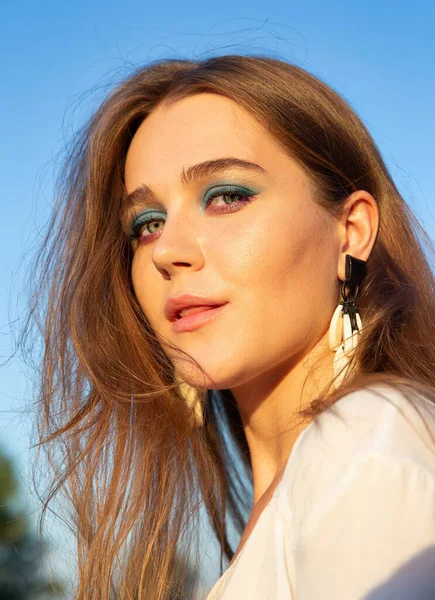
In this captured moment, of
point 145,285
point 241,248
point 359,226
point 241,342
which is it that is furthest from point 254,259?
point 145,285

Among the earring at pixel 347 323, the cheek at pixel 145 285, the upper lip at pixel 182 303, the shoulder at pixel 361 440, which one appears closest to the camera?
the shoulder at pixel 361 440

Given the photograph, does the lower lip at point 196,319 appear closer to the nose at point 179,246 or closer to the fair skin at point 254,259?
the fair skin at point 254,259

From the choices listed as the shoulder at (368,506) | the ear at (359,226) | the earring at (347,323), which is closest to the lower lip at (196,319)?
the earring at (347,323)

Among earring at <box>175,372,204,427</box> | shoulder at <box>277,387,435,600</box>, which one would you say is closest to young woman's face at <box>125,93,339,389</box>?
earring at <box>175,372,204,427</box>

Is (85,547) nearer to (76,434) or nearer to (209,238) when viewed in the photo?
(76,434)

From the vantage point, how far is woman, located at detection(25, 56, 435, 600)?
186 cm

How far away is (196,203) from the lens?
9.55ft

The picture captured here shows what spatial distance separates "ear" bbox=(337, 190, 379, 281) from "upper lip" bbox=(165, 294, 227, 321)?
0.52 meters

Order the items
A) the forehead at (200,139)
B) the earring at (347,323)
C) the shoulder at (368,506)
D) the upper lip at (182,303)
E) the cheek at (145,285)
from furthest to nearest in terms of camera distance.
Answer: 1. the cheek at (145,285)
2. the forehead at (200,139)
3. the upper lip at (182,303)
4. the earring at (347,323)
5. the shoulder at (368,506)

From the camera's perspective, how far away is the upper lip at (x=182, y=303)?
2.74 m

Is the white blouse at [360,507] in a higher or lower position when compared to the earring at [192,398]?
lower

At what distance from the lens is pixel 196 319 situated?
2.79 metres

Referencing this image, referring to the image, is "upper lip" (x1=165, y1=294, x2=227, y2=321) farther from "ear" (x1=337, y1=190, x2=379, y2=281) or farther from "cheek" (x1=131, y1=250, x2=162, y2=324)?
"ear" (x1=337, y1=190, x2=379, y2=281)

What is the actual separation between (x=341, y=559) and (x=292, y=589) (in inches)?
13.1
